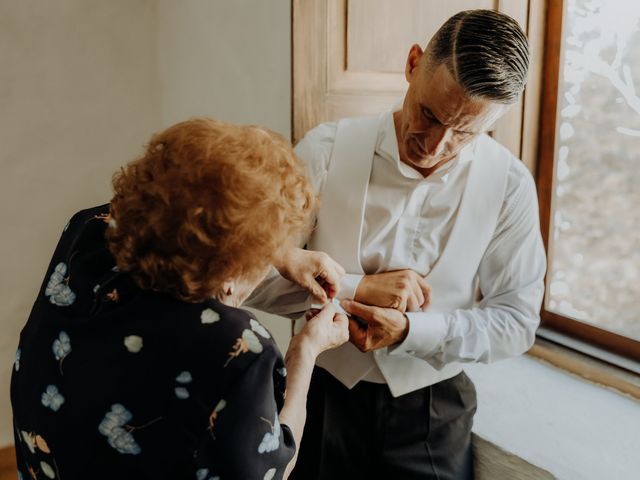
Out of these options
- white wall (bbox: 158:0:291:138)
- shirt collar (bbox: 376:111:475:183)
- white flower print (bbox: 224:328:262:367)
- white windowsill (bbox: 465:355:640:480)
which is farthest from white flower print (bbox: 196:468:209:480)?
white wall (bbox: 158:0:291:138)

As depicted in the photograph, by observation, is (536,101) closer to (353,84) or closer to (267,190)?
(353,84)

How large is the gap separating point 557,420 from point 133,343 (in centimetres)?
129

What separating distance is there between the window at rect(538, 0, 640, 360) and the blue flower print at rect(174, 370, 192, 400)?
1.50m

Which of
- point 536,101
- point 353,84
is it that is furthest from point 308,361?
point 536,101

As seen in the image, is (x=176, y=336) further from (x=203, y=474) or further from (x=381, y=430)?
(x=381, y=430)

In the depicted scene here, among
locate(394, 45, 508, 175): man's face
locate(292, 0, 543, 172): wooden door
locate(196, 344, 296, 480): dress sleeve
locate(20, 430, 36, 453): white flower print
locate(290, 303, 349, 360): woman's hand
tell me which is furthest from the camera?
locate(292, 0, 543, 172): wooden door

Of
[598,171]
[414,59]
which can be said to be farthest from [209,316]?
[598,171]

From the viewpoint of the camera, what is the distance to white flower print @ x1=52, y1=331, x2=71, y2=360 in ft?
2.89

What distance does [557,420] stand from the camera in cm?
168

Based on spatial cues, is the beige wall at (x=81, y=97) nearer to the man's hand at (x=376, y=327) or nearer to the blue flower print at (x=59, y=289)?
the man's hand at (x=376, y=327)

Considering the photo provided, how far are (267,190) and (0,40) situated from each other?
1.74 metres

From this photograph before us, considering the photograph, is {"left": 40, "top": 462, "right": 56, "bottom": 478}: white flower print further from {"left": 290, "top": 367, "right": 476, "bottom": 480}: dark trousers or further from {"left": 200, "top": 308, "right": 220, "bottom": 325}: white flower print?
{"left": 290, "top": 367, "right": 476, "bottom": 480}: dark trousers

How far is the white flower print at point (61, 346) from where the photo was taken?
88 cm

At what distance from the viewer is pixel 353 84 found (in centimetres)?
168
